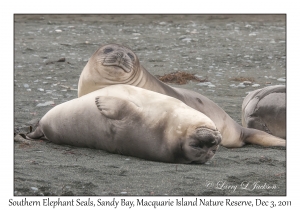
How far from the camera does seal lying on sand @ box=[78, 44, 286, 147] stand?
6.20m

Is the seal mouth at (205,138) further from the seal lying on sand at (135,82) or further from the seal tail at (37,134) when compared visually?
the seal tail at (37,134)

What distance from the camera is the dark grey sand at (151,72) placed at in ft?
15.6

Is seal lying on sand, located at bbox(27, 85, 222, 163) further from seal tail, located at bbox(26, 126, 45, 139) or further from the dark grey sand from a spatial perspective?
seal tail, located at bbox(26, 126, 45, 139)

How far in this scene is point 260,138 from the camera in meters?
6.38

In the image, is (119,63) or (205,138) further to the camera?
(119,63)

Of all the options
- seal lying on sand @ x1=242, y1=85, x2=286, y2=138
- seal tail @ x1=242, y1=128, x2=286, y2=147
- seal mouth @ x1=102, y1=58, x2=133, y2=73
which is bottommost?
seal tail @ x1=242, y1=128, x2=286, y2=147

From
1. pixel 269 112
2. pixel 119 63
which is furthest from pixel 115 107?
pixel 269 112

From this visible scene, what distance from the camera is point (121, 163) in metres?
5.27

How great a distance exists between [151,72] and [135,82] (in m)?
4.49

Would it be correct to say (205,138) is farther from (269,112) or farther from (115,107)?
(269,112)

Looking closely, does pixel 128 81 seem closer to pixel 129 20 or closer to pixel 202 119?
pixel 202 119

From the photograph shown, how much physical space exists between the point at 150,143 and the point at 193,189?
0.79 metres

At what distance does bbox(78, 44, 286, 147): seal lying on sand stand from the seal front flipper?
607 mm

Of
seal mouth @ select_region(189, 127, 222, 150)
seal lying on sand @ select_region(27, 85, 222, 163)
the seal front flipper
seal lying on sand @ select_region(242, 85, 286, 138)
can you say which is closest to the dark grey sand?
seal lying on sand @ select_region(27, 85, 222, 163)
